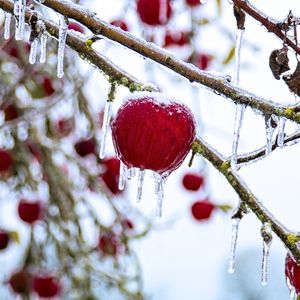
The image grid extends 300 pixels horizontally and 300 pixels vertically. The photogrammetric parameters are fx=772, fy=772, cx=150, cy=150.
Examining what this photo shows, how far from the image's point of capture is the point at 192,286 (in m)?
13.7

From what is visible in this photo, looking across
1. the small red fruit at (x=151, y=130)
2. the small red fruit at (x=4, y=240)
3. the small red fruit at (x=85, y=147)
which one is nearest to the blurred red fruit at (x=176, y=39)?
the small red fruit at (x=85, y=147)

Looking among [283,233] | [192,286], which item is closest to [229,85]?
[283,233]

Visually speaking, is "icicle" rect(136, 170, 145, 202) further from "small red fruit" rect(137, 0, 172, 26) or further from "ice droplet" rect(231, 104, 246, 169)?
"small red fruit" rect(137, 0, 172, 26)

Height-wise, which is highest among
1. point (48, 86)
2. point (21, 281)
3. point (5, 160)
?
point (48, 86)

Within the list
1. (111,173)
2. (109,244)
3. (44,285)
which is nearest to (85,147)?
(111,173)

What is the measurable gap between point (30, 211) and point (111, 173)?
27 centimetres

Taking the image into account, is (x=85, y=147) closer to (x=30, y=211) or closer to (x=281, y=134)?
(x=30, y=211)

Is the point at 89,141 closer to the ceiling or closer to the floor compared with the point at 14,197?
closer to the ceiling

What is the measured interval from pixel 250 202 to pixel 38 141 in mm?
1255

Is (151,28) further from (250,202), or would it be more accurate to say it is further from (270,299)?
(270,299)

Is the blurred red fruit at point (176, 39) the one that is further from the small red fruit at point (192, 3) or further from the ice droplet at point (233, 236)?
the ice droplet at point (233, 236)

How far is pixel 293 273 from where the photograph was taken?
0.82 metres

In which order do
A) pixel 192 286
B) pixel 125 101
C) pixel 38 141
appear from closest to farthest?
pixel 125 101 < pixel 38 141 < pixel 192 286

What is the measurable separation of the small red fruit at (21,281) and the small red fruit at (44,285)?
0.06 feet
